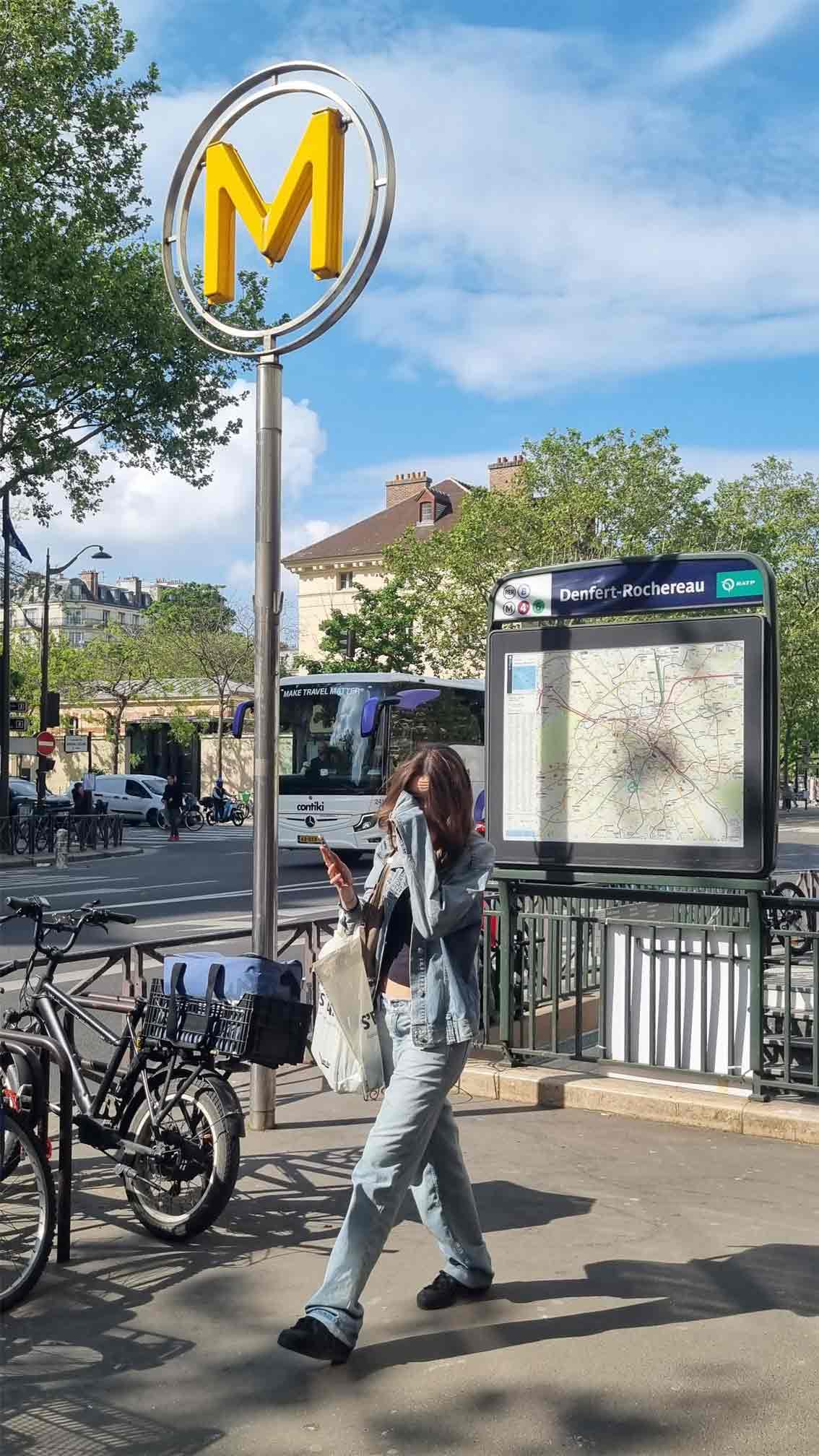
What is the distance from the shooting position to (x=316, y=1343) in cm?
360

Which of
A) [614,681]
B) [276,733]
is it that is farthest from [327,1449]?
[614,681]

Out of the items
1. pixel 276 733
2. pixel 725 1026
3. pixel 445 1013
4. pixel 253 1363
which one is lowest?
pixel 253 1363

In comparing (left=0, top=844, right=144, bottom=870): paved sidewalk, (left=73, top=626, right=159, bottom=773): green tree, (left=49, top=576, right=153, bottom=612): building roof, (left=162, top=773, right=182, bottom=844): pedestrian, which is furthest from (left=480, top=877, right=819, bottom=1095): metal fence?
(left=49, top=576, right=153, bottom=612): building roof

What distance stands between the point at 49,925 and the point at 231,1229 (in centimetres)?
128

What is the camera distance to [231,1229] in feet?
15.7

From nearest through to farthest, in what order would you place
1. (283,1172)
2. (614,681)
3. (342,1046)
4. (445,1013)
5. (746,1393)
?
(746,1393) < (445,1013) < (342,1046) < (283,1172) < (614,681)

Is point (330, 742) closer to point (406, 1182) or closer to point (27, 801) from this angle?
point (27, 801)

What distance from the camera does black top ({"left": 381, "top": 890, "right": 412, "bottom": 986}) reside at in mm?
3990

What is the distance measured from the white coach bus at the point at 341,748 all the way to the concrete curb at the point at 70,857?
19.0ft

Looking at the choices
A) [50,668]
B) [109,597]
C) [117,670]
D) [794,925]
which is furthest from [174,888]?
[109,597]

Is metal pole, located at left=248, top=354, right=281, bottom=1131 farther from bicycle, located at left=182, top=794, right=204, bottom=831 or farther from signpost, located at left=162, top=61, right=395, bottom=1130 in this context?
bicycle, located at left=182, top=794, right=204, bottom=831

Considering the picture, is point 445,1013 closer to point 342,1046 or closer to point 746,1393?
point 342,1046

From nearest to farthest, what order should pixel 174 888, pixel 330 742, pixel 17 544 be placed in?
pixel 174 888 < pixel 330 742 < pixel 17 544

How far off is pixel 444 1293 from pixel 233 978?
3.99 feet
